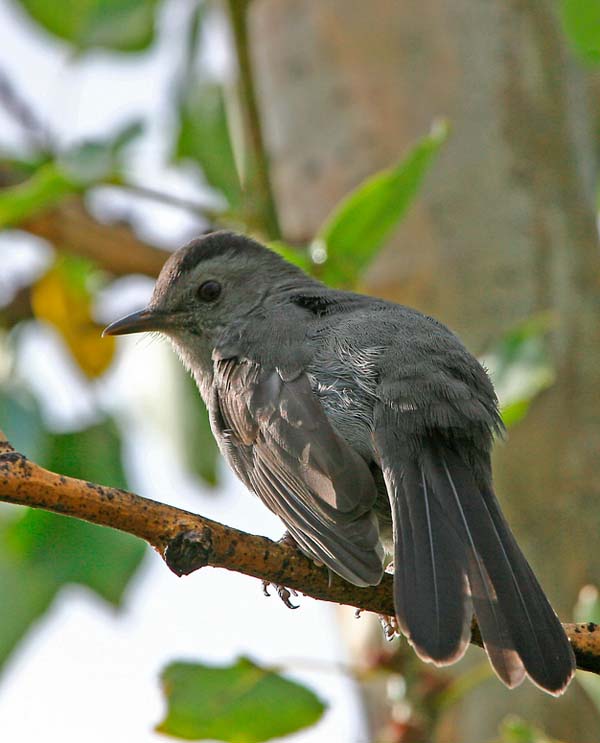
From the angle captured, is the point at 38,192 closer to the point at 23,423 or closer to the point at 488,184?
the point at 23,423

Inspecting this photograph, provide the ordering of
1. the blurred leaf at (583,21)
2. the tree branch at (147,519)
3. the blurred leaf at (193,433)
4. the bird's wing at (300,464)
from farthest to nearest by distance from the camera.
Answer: the blurred leaf at (193,433) < the blurred leaf at (583,21) < the bird's wing at (300,464) < the tree branch at (147,519)

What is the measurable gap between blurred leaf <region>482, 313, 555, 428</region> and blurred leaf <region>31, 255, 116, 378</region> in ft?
7.94

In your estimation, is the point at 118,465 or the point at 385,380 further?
the point at 118,465

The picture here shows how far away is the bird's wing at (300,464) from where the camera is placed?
11.1ft

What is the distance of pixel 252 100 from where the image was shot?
5.40m

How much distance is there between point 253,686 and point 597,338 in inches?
85.6

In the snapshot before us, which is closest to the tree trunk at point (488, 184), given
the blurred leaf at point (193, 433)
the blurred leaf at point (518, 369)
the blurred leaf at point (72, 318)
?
the blurred leaf at point (518, 369)

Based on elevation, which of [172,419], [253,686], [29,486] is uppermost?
[29,486]

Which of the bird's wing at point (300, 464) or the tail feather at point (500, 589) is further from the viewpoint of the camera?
the bird's wing at point (300, 464)

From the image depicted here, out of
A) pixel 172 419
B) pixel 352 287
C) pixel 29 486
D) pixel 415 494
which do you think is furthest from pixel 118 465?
pixel 29 486

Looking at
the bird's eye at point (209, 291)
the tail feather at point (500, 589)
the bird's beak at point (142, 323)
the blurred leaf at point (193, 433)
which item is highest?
the tail feather at point (500, 589)

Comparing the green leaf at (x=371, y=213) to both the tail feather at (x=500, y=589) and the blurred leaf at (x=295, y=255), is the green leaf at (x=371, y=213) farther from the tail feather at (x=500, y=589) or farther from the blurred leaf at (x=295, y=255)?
the tail feather at (x=500, y=589)

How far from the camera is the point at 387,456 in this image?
145 inches

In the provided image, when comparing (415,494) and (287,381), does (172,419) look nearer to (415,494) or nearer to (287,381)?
(287,381)
